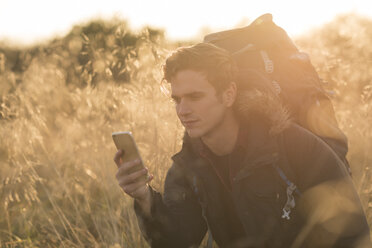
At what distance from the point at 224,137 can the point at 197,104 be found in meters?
0.24

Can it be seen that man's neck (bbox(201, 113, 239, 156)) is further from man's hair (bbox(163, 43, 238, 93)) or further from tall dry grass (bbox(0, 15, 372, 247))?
tall dry grass (bbox(0, 15, 372, 247))

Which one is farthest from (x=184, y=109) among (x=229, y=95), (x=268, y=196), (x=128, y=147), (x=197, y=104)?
(x=268, y=196)

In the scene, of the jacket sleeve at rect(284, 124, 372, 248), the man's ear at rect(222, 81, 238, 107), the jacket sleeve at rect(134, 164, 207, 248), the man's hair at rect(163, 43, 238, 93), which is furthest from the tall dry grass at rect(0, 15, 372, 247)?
the jacket sleeve at rect(284, 124, 372, 248)

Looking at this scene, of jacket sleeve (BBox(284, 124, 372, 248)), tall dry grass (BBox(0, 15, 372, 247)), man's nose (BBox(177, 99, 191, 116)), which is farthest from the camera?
tall dry grass (BBox(0, 15, 372, 247))

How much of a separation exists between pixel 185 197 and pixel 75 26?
9104 mm

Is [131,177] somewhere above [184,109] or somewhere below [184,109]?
below

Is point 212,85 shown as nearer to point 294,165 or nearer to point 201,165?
point 201,165

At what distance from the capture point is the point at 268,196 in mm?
2010

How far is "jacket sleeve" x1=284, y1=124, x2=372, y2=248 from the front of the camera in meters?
1.88

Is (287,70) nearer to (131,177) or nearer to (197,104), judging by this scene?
(197,104)

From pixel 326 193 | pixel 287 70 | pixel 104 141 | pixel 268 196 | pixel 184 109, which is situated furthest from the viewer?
pixel 104 141

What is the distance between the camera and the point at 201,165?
2266 mm

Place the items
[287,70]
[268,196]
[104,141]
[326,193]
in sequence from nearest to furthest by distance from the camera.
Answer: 1. [326,193]
2. [268,196]
3. [287,70]
4. [104,141]

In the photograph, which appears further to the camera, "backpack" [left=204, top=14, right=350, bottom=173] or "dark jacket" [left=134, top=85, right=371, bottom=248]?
"backpack" [left=204, top=14, right=350, bottom=173]
